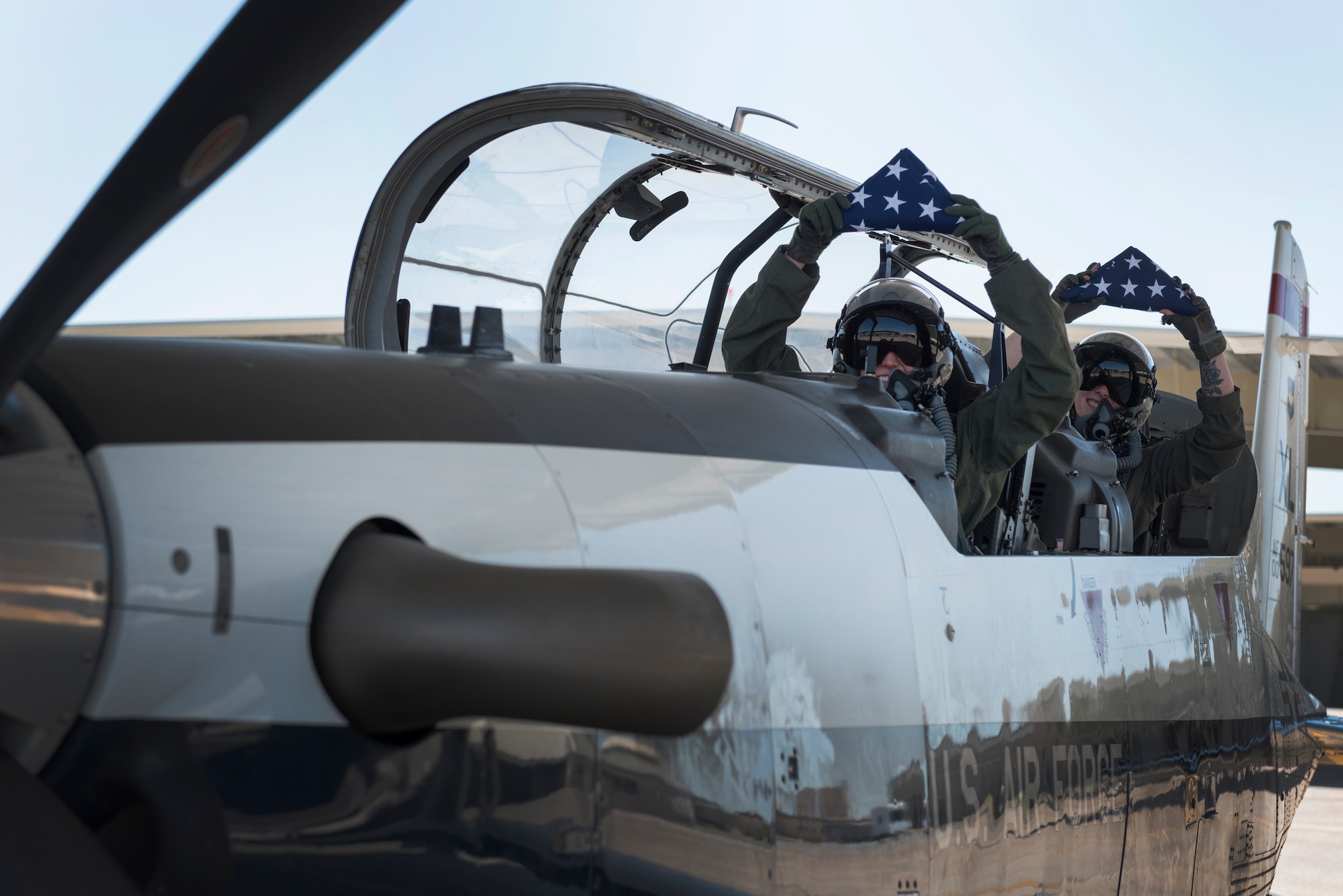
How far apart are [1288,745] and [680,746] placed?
10.1 ft

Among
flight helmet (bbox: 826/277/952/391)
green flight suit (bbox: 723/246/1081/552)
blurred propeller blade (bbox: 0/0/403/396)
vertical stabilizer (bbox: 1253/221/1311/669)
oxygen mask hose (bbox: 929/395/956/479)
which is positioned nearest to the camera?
blurred propeller blade (bbox: 0/0/403/396)

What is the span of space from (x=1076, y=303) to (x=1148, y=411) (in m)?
0.52

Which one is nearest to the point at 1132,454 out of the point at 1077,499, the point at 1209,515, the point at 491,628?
the point at 1209,515

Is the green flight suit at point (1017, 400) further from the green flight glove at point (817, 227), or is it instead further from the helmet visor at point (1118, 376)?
the helmet visor at point (1118, 376)

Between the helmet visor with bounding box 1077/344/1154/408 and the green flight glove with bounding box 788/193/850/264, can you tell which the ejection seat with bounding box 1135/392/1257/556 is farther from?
the green flight glove with bounding box 788/193/850/264

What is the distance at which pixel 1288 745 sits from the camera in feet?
12.2

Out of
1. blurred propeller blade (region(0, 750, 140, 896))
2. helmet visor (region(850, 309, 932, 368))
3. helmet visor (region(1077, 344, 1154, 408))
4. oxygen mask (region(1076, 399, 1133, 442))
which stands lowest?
blurred propeller blade (region(0, 750, 140, 896))

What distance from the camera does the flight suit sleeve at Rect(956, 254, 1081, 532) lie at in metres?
2.73

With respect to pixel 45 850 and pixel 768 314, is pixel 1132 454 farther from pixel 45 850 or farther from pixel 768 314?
pixel 45 850

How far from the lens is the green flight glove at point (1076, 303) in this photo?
4062 millimetres

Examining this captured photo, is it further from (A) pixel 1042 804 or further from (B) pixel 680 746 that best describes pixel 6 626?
(A) pixel 1042 804

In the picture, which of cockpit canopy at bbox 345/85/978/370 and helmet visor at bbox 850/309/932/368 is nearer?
helmet visor at bbox 850/309/932/368

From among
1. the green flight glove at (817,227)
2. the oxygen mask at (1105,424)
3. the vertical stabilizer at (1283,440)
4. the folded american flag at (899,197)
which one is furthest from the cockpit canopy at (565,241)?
the vertical stabilizer at (1283,440)

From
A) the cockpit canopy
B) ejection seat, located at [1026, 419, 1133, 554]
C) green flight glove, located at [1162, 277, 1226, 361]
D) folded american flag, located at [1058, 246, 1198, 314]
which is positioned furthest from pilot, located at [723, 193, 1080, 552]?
green flight glove, located at [1162, 277, 1226, 361]
